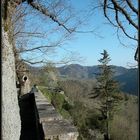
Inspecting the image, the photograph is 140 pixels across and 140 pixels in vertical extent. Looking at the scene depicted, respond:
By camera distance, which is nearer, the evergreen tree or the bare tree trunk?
the bare tree trunk

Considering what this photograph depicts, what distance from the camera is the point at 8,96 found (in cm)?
430

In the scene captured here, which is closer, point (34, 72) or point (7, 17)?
point (7, 17)

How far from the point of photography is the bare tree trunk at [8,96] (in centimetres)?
424

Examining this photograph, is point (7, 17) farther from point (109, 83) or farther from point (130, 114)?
point (130, 114)

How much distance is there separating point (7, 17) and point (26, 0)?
796 mm

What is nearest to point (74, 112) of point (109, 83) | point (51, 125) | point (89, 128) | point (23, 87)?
point (89, 128)

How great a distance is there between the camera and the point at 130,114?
59.0 meters

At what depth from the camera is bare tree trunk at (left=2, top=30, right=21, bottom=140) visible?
4.24 m

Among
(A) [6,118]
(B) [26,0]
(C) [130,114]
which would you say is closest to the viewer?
(A) [6,118]

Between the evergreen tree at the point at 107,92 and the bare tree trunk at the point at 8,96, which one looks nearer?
the bare tree trunk at the point at 8,96

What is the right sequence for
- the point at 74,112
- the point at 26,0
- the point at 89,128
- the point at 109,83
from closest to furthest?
the point at 26,0 → the point at 74,112 → the point at 89,128 → the point at 109,83

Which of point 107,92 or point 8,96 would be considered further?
point 107,92

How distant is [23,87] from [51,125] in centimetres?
1192

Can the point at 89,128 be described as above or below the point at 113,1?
below
